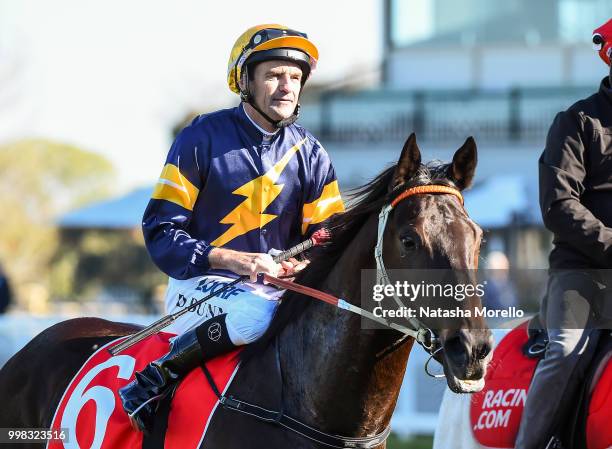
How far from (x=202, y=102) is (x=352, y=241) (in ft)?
102

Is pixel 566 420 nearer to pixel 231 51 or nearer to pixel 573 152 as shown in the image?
pixel 573 152

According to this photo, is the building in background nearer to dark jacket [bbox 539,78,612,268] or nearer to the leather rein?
dark jacket [bbox 539,78,612,268]

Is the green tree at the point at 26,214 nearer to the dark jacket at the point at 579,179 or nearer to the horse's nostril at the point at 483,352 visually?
the dark jacket at the point at 579,179

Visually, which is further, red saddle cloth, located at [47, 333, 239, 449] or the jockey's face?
the jockey's face

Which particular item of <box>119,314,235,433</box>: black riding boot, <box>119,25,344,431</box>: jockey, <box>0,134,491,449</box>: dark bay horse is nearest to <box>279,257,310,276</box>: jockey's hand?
<box>119,25,344,431</box>: jockey

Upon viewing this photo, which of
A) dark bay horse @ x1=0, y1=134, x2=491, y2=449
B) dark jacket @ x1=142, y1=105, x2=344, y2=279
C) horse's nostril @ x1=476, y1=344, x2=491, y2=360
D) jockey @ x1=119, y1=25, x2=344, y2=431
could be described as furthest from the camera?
dark jacket @ x1=142, y1=105, x2=344, y2=279

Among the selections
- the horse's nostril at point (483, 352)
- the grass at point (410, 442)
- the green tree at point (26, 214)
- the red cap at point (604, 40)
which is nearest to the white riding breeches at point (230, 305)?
the horse's nostril at point (483, 352)

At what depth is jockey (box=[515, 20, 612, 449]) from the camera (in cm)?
484

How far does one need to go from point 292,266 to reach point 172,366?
0.69 metres

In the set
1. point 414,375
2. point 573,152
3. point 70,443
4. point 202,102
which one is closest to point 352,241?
point 573,152

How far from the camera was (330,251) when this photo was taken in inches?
178

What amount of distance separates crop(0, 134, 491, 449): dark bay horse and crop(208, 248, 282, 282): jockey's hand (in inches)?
6.9

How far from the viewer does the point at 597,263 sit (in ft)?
16.1

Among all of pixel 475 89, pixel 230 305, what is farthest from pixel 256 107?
pixel 475 89
